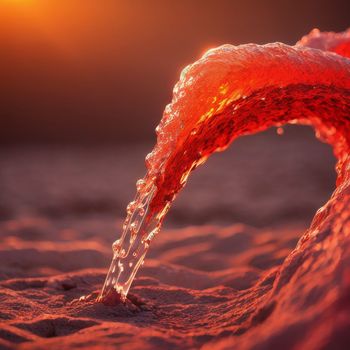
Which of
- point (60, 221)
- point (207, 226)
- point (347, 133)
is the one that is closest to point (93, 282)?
point (347, 133)

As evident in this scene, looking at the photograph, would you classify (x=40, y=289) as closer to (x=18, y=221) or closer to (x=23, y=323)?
(x=23, y=323)

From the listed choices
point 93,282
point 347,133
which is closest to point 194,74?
point 347,133

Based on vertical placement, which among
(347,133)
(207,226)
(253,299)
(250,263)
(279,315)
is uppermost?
(207,226)

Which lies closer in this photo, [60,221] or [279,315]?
[279,315]

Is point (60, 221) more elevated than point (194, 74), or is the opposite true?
point (60, 221)

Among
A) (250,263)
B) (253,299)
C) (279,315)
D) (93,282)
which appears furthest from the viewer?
(250,263)

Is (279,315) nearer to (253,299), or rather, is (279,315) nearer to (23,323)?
(253,299)

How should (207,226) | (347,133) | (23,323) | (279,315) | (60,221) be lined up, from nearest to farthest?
1. (279,315)
2. (23,323)
3. (347,133)
4. (207,226)
5. (60,221)
